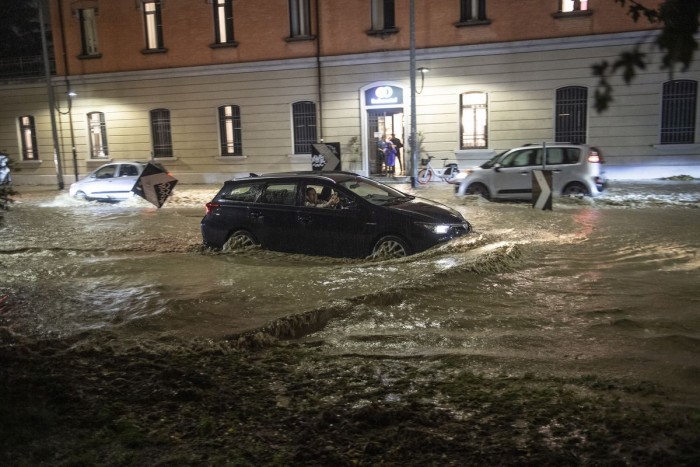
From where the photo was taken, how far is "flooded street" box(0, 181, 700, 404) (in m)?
5.86

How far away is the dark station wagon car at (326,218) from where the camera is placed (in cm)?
919

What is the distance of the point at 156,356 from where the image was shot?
5770 mm

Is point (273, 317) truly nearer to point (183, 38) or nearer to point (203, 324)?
point (203, 324)

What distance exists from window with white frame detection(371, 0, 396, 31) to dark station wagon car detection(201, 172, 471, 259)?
13.7m

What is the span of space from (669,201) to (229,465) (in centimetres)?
1482

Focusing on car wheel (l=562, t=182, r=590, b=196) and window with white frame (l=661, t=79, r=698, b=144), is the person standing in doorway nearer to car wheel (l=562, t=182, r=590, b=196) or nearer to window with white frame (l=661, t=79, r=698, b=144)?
car wheel (l=562, t=182, r=590, b=196)

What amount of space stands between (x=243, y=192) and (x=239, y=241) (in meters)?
0.83

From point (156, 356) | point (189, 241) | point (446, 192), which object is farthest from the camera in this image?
point (446, 192)

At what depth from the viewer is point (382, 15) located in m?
22.4

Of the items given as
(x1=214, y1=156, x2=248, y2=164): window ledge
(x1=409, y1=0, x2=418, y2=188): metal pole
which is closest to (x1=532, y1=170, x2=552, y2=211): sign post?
(x1=409, y1=0, x2=418, y2=188): metal pole

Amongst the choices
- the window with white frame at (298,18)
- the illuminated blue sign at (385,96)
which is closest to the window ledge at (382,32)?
the illuminated blue sign at (385,96)

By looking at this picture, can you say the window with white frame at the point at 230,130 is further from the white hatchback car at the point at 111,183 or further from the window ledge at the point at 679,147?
the window ledge at the point at 679,147

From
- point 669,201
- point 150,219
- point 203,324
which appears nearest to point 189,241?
point 150,219

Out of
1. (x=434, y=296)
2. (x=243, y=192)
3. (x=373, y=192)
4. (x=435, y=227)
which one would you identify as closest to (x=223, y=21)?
(x=243, y=192)
